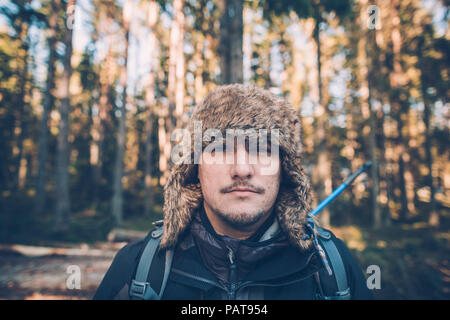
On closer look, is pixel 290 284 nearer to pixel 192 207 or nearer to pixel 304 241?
pixel 304 241

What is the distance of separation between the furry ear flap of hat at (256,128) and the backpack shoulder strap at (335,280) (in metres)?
0.26

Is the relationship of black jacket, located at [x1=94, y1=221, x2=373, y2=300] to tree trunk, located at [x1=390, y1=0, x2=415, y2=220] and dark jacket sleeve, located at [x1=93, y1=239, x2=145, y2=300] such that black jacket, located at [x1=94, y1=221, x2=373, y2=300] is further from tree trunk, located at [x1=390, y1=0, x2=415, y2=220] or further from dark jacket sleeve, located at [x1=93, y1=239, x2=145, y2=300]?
tree trunk, located at [x1=390, y1=0, x2=415, y2=220]

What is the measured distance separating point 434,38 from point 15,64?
3059cm

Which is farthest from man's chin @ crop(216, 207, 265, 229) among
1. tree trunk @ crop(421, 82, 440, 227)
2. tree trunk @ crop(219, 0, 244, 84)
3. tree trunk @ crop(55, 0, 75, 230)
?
tree trunk @ crop(421, 82, 440, 227)

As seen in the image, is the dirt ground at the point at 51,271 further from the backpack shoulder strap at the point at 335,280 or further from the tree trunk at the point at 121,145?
the backpack shoulder strap at the point at 335,280

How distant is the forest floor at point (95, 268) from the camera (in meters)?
5.45

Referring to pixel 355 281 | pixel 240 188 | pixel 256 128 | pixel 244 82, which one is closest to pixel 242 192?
pixel 240 188

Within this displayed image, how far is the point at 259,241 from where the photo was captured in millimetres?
2021

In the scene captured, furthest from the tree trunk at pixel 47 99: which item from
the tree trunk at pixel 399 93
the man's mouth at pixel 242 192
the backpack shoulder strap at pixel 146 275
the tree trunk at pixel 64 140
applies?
the tree trunk at pixel 399 93

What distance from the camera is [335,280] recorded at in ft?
6.35

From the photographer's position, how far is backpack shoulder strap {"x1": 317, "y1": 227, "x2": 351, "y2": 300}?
6.16 feet

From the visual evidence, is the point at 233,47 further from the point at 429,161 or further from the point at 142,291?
the point at 429,161

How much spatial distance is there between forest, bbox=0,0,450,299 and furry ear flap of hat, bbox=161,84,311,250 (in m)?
1.71

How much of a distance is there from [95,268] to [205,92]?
8.73 metres
